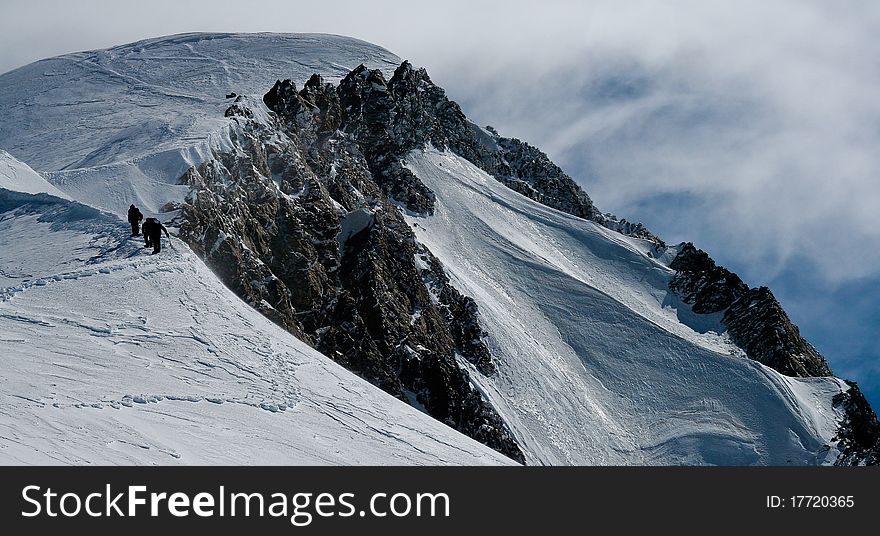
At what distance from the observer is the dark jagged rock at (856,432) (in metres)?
68.1

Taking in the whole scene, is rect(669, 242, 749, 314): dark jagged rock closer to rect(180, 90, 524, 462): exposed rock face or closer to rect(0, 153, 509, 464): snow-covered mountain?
rect(180, 90, 524, 462): exposed rock face

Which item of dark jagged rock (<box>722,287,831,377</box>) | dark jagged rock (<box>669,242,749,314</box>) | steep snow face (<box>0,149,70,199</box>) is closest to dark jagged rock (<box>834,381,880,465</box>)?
dark jagged rock (<box>722,287,831,377</box>)

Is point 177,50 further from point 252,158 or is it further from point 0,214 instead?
point 0,214

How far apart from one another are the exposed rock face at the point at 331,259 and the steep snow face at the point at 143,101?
250 centimetres

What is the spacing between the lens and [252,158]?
58344 millimetres

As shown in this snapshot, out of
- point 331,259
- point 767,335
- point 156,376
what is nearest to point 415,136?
point 331,259

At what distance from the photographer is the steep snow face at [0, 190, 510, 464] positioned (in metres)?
23.0

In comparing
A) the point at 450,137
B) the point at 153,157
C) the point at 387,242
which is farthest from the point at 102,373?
the point at 450,137

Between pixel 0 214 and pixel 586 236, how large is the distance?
191 feet

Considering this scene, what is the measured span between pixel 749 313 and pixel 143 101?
54.2 metres

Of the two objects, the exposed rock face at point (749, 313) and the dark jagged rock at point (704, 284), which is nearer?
the exposed rock face at point (749, 313)

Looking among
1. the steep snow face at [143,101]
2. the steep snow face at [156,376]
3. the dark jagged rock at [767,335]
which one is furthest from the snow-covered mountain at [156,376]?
the dark jagged rock at [767,335]

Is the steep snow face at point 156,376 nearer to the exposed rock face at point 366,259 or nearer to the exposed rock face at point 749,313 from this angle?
the exposed rock face at point 366,259

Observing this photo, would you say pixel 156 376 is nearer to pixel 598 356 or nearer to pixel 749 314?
pixel 598 356
